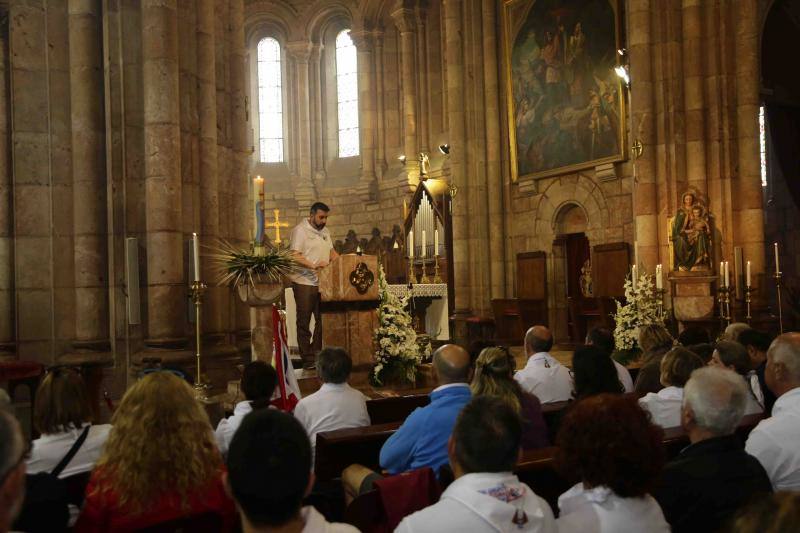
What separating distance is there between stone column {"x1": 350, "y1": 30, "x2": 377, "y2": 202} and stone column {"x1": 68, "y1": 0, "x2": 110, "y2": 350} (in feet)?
50.5

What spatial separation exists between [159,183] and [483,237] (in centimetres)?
1132

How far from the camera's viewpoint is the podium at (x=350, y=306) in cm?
846

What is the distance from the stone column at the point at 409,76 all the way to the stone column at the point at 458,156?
3457 mm

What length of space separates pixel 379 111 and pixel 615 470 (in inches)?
854

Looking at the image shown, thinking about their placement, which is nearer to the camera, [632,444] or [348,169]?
[632,444]

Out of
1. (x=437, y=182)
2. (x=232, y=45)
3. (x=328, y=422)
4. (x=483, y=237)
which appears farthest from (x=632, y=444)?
(x=437, y=182)

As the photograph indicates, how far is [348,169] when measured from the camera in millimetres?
24438

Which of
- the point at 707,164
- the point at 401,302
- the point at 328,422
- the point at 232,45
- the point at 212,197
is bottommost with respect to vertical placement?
the point at 328,422

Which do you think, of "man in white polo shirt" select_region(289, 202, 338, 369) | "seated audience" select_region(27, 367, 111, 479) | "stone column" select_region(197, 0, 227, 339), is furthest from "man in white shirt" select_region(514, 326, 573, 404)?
"stone column" select_region(197, 0, 227, 339)

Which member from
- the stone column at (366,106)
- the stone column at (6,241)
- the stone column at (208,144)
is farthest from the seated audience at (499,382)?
the stone column at (366,106)

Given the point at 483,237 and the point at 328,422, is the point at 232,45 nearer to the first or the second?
the point at 328,422

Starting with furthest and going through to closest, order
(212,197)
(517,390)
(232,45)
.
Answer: (232,45) < (212,197) < (517,390)

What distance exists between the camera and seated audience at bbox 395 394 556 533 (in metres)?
2.27

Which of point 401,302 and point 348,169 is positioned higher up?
point 348,169
